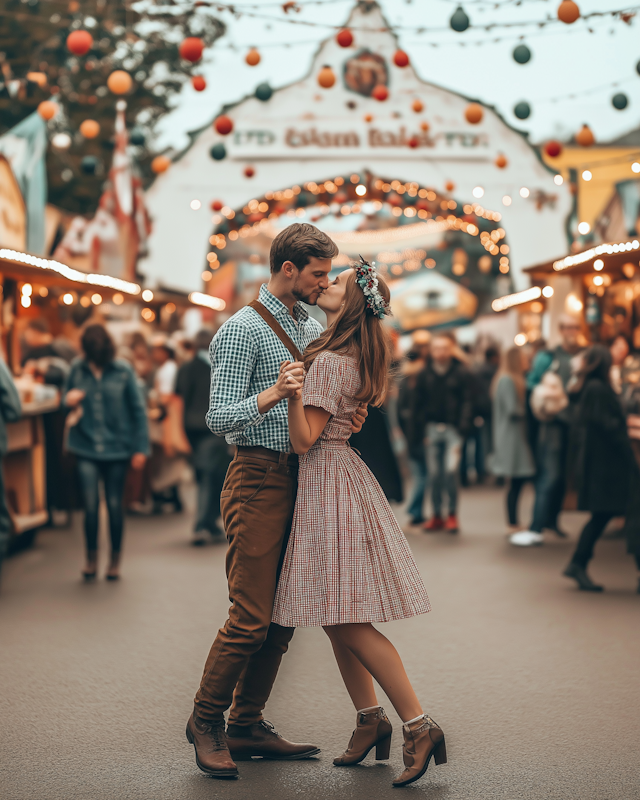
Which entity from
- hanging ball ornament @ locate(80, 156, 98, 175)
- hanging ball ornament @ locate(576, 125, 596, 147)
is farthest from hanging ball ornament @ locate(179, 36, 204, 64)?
hanging ball ornament @ locate(80, 156, 98, 175)

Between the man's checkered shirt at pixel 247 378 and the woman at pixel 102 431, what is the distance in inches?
159

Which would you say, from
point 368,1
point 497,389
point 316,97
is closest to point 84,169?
point 368,1

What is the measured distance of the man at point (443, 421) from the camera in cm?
1052

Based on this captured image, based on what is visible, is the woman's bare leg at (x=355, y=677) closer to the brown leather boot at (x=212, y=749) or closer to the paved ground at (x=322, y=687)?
the paved ground at (x=322, y=687)

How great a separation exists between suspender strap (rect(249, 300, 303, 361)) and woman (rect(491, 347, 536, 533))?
6.16 m

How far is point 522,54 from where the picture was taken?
9.33m

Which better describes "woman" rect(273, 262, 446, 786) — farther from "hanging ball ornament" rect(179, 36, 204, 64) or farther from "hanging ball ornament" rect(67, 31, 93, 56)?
"hanging ball ornament" rect(67, 31, 93, 56)

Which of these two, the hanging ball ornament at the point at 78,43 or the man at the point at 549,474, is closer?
the hanging ball ornament at the point at 78,43

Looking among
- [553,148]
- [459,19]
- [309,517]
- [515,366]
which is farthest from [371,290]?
[553,148]

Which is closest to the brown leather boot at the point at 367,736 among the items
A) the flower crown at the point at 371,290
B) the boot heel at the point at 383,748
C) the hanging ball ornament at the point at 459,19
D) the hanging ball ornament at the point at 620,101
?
the boot heel at the point at 383,748

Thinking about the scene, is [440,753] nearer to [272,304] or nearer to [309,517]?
[309,517]

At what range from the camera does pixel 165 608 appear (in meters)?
6.89

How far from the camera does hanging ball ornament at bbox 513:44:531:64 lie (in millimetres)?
9305

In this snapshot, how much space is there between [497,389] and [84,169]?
681cm
